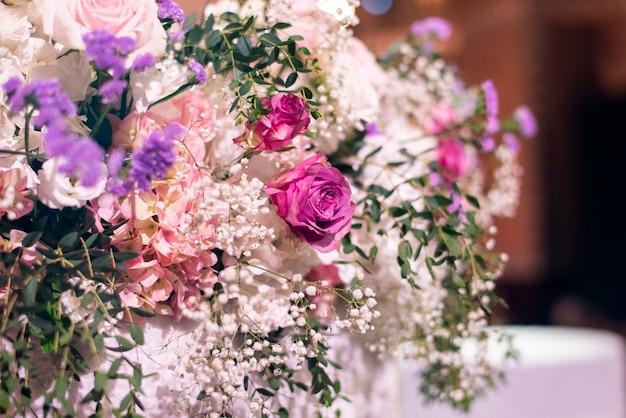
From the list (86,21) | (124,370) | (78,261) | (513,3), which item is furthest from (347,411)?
(513,3)

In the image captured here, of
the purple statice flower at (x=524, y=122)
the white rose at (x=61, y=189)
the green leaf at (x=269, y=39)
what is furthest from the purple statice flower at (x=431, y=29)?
the white rose at (x=61, y=189)

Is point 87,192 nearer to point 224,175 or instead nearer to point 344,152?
point 224,175

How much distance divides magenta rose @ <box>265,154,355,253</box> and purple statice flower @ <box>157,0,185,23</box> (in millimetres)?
193

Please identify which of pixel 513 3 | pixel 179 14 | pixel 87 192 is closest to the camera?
pixel 87 192

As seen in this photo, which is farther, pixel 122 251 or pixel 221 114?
pixel 221 114

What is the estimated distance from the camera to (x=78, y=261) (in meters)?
0.55

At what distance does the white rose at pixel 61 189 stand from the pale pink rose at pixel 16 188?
1.0 inches

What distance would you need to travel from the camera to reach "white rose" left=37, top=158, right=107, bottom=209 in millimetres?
536

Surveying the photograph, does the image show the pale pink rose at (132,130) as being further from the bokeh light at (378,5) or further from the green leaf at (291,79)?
the bokeh light at (378,5)

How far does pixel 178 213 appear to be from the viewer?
616 millimetres

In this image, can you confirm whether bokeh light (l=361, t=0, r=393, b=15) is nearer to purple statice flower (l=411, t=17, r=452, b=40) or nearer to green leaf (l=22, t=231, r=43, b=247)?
purple statice flower (l=411, t=17, r=452, b=40)

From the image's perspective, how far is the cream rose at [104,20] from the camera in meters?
0.56

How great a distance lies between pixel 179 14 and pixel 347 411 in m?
0.51

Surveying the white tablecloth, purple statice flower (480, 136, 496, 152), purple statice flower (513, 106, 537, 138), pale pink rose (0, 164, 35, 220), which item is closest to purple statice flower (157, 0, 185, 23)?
pale pink rose (0, 164, 35, 220)
